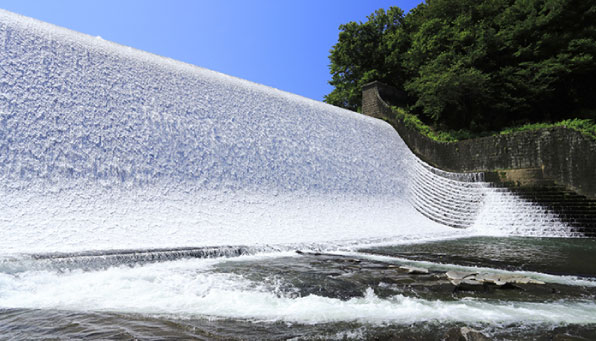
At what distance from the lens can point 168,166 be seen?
6.31 m

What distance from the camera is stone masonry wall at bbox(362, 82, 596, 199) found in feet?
26.0

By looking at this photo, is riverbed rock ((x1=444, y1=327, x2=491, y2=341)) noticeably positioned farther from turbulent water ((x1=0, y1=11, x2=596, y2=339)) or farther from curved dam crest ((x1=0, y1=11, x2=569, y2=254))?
curved dam crest ((x1=0, y1=11, x2=569, y2=254))

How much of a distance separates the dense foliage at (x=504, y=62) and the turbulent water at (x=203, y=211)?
4004mm

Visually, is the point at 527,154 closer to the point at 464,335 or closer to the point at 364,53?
the point at 464,335

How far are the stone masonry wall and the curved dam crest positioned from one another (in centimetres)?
99

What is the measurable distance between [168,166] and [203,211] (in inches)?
40.5

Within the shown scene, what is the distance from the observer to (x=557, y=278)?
3.37 m

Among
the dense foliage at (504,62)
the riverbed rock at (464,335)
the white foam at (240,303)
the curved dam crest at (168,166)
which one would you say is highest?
the dense foliage at (504,62)

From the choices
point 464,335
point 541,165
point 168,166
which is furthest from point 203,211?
point 541,165

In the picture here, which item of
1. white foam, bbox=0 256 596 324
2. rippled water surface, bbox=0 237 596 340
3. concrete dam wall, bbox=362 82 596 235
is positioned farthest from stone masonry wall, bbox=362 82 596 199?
white foam, bbox=0 256 596 324

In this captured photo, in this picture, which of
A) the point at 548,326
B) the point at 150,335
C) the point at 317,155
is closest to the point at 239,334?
the point at 150,335

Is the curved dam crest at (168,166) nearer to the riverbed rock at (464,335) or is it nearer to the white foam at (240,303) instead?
the white foam at (240,303)

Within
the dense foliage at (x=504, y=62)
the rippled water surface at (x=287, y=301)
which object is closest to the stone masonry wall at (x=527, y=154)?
the dense foliage at (x=504, y=62)

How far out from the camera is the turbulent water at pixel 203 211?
2.33 meters
